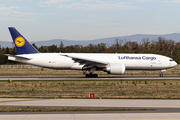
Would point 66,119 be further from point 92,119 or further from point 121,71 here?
point 121,71

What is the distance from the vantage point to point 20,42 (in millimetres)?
32281

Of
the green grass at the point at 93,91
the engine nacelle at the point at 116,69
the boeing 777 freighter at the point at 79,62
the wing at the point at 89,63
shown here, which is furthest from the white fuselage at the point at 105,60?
the green grass at the point at 93,91

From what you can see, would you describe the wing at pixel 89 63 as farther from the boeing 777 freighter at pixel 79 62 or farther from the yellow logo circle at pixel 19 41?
the yellow logo circle at pixel 19 41

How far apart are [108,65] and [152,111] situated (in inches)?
766

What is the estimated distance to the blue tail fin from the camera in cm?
3212

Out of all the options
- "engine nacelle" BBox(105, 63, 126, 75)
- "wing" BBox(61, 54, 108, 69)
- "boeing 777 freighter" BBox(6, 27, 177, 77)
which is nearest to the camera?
"engine nacelle" BBox(105, 63, 126, 75)

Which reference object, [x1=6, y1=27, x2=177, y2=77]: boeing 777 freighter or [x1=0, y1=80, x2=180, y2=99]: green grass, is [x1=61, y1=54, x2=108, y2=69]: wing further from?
[x1=0, y1=80, x2=180, y2=99]: green grass

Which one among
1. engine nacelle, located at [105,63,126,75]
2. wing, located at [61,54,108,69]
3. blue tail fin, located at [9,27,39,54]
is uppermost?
blue tail fin, located at [9,27,39,54]

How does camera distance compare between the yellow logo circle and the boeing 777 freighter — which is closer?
the boeing 777 freighter

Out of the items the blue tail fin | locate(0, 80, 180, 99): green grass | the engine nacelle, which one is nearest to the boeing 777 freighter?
the blue tail fin

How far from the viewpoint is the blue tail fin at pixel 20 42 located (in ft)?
105

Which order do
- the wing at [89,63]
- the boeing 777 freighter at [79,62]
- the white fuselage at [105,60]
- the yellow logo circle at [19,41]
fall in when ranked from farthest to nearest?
the yellow logo circle at [19,41]
the white fuselage at [105,60]
the boeing 777 freighter at [79,62]
the wing at [89,63]

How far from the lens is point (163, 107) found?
1170 cm

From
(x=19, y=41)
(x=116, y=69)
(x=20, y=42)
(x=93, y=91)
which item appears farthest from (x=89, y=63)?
(x=93, y=91)
